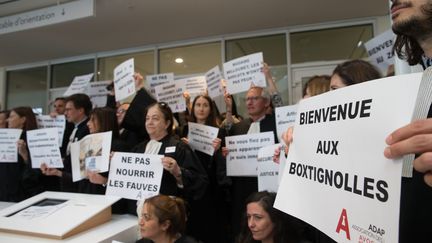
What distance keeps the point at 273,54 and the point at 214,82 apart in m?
2.17

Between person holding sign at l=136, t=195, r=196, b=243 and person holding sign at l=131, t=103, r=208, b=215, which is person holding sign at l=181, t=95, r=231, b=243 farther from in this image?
person holding sign at l=136, t=195, r=196, b=243

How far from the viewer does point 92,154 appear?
223 centimetres

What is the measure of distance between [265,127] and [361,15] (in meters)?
3.16

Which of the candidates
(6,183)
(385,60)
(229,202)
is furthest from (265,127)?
(6,183)

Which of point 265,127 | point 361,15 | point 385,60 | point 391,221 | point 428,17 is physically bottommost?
point 391,221

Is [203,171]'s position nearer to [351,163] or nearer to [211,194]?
[211,194]

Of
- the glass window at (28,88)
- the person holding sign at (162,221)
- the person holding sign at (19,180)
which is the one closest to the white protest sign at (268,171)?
the person holding sign at (162,221)

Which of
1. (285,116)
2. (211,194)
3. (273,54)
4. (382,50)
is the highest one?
(273,54)

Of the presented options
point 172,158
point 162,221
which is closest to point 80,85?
point 172,158

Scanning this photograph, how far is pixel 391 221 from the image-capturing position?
60cm

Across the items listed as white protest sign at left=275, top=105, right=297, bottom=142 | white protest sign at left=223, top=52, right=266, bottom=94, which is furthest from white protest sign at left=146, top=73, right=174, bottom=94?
white protest sign at left=275, top=105, right=297, bottom=142

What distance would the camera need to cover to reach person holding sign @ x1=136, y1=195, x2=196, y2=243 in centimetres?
181

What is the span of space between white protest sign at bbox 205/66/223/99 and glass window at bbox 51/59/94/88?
385 cm

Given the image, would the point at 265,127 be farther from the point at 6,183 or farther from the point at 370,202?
the point at 6,183
